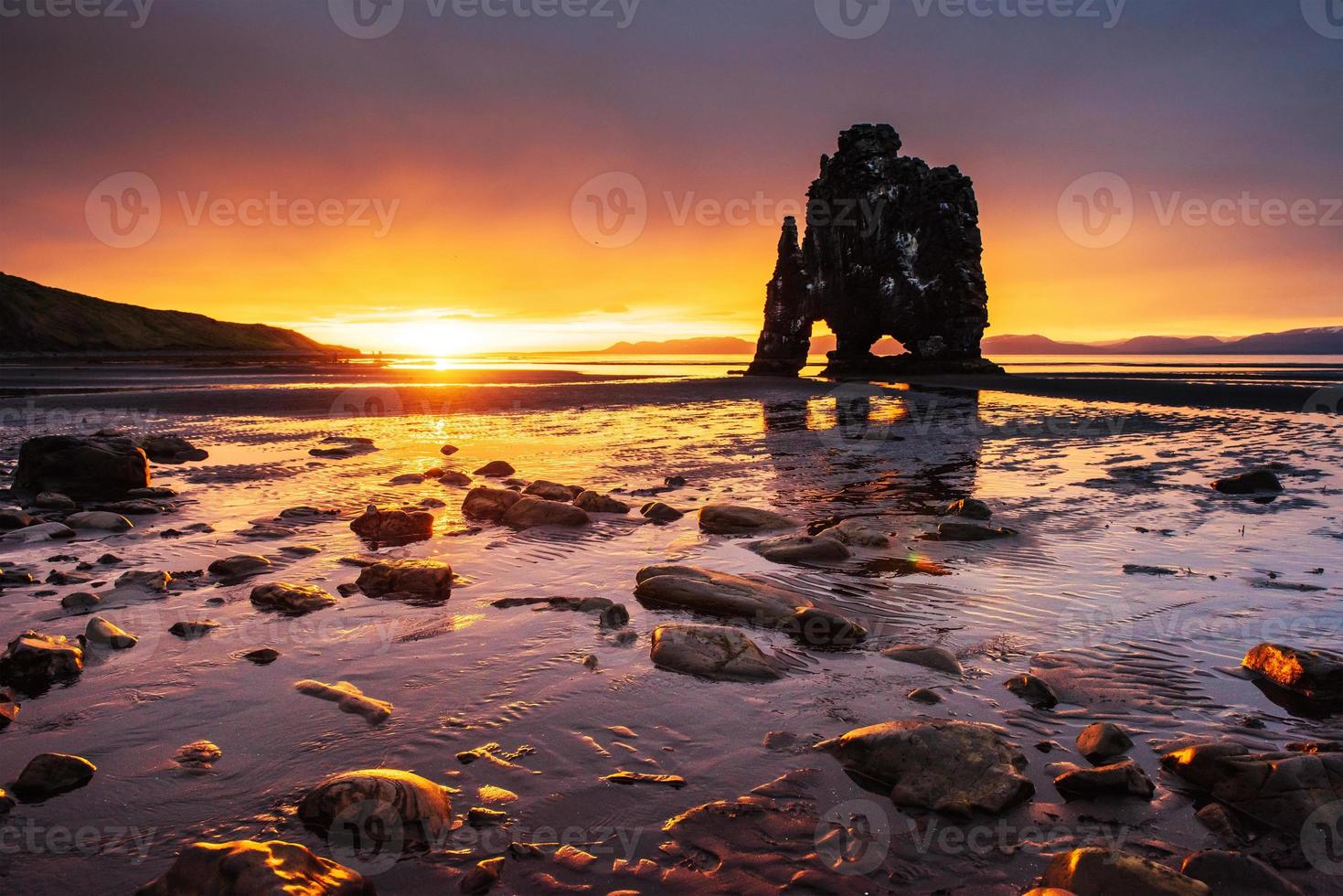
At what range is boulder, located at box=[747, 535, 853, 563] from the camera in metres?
6.82

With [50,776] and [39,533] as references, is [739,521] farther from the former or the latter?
[39,533]

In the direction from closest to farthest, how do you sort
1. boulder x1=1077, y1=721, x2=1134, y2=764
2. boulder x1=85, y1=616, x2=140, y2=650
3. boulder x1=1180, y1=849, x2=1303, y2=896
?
boulder x1=1180, y1=849, x2=1303, y2=896 < boulder x1=1077, y1=721, x2=1134, y2=764 < boulder x1=85, y1=616, x2=140, y2=650

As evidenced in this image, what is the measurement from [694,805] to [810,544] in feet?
14.3

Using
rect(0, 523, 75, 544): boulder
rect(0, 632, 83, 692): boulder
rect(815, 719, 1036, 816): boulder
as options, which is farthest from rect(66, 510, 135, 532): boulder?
rect(815, 719, 1036, 816): boulder

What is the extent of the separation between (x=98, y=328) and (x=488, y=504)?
438 ft

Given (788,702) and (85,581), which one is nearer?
(788,702)

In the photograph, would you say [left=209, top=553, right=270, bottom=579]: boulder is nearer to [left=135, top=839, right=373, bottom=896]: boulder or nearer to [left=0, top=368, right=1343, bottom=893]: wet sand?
[left=0, top=368, right=1343, bottom=893]: wet sand

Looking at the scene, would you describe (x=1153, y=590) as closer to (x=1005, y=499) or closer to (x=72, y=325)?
(x=1005, y=499)

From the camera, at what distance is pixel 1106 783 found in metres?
2.94

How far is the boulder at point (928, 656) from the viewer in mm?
4289

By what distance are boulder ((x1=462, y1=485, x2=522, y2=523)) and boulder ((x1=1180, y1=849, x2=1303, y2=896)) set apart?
24.4ft

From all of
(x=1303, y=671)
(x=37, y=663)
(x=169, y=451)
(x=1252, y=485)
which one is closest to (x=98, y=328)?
(x=169, y=451)

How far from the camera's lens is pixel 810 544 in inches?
276

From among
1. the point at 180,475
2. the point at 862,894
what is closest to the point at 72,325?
the point at 180,475
